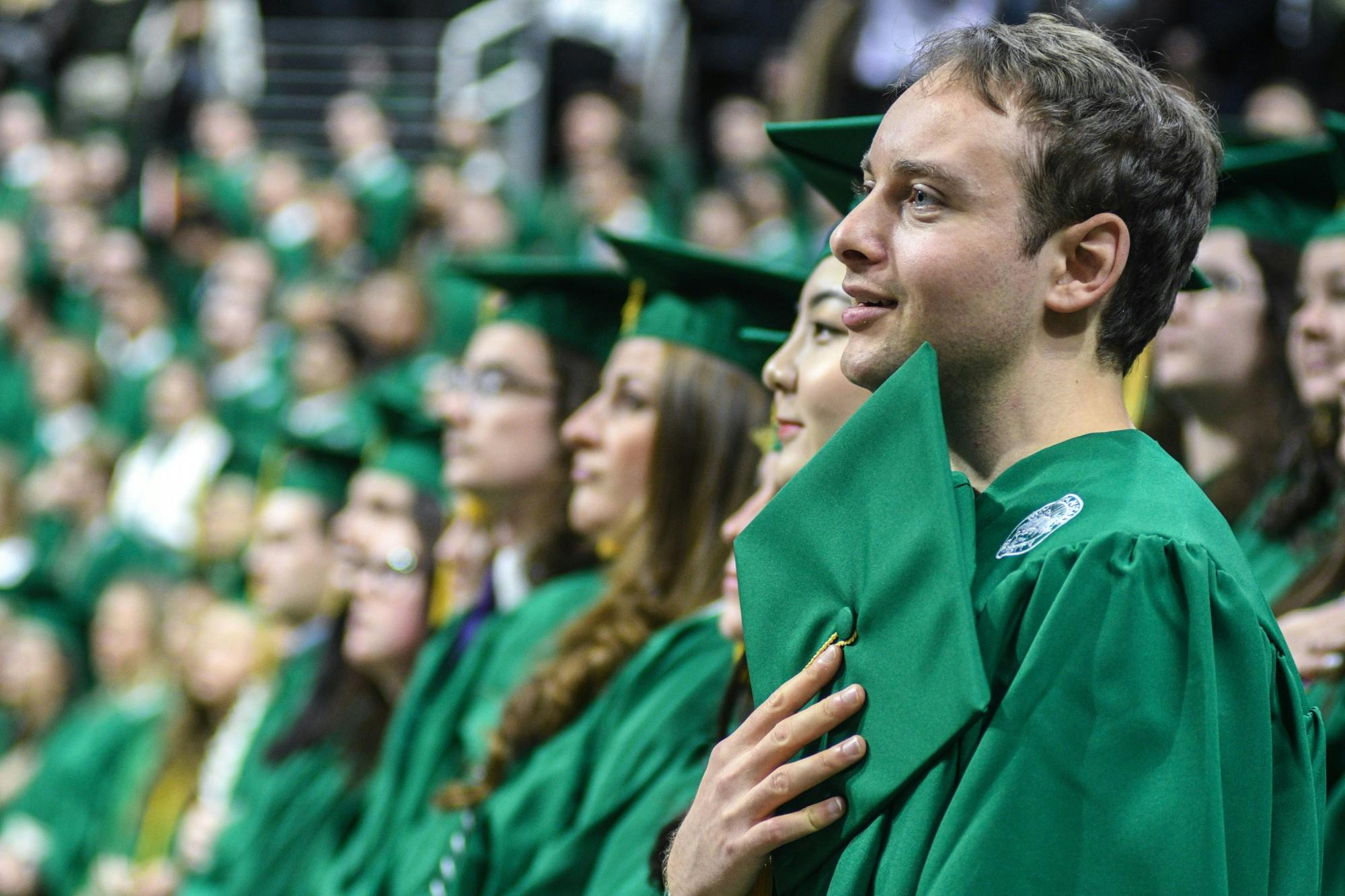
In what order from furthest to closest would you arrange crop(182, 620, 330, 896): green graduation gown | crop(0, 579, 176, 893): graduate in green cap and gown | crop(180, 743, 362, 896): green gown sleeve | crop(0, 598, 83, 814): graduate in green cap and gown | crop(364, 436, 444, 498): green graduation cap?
crop(0, 598, 83, 814): graduate in green cap and gown < crop(0, 579, 176, 893): graduate in green cap and gown < crop(364, 436, 444, 498): green graduation cap < crop(182, 620, 330, 896): green graduation gown < crop(180, 743, 362, 896): green gown sleeve

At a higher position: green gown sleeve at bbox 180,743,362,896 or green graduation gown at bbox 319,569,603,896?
green graduation gown at bbox 319,569,603,896

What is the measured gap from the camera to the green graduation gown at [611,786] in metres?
2.62

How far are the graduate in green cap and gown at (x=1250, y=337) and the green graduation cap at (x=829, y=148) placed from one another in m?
1.00

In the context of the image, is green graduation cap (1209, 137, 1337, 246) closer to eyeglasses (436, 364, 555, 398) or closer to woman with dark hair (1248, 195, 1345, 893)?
woman with dark hair (1248, 195, 1345, 893)

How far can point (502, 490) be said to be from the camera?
3.77 metres

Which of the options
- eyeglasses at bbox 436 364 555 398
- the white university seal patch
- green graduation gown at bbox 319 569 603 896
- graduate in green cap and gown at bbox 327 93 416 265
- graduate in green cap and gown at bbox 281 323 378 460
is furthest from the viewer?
graduate in green cap and gown at bbox 327 93 416 265

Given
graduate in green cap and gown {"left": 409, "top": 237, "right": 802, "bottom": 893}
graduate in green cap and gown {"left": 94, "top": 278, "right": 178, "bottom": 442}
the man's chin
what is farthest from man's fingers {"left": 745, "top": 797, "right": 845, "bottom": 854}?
graduate in green cap and gown {"left": 94, "top": 278, "right": 178, "bottom": 442}

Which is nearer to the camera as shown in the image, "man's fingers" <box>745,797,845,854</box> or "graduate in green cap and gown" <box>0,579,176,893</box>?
"man's fingers" <box>745,797,845,854</box>

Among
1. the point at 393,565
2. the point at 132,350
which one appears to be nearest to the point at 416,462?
the point at 393,565

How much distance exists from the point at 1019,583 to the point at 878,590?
0.14 meters

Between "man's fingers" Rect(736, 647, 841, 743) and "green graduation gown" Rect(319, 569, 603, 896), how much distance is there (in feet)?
6.03

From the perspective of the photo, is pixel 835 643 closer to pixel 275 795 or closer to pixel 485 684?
→ pixel 485 684

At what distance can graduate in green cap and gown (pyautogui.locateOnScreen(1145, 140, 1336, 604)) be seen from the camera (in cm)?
294

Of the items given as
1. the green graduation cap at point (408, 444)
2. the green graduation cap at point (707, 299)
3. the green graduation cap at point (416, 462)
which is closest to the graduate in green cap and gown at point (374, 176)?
the green graduation cap at point (408, 444)
